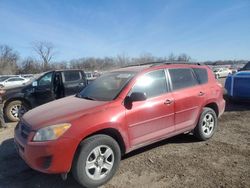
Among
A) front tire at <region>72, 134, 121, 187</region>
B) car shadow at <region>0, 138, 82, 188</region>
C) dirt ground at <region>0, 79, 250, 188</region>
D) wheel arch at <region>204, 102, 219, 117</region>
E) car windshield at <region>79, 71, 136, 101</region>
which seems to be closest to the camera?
front tire at <region>72, 134, 121, 187</region>

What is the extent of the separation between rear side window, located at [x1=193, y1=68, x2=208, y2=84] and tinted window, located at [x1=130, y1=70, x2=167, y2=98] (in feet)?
3.56

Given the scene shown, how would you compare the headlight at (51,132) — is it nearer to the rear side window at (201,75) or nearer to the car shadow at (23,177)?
the car shadow at (23,177)

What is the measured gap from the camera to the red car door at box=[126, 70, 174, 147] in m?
4.07

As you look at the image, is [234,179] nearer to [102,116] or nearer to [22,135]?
[102,116]

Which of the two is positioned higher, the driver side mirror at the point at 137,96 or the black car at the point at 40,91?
the driver side mirror at the point at 137,96

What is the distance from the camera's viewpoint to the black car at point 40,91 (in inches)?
327

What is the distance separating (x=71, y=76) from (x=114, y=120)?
5.94 m

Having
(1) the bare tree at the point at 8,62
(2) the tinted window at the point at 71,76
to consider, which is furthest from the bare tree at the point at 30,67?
(2) the tinted window at the point at 71,76

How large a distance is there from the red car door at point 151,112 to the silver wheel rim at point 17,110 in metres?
5.56

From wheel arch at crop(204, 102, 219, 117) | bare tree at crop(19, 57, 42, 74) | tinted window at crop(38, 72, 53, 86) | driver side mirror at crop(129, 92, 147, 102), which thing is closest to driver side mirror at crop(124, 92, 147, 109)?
driver side mirror at crop(129, 92, 147, 102)

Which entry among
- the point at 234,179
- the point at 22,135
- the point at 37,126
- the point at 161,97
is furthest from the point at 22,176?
the point at 234,179

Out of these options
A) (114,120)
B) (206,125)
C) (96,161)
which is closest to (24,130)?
(96,161)

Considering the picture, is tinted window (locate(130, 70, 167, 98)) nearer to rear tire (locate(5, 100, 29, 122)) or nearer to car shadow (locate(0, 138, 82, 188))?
car shadow (locate(0, 138, 82, 188))

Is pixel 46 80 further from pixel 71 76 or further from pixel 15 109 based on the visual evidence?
pixel 15 109
